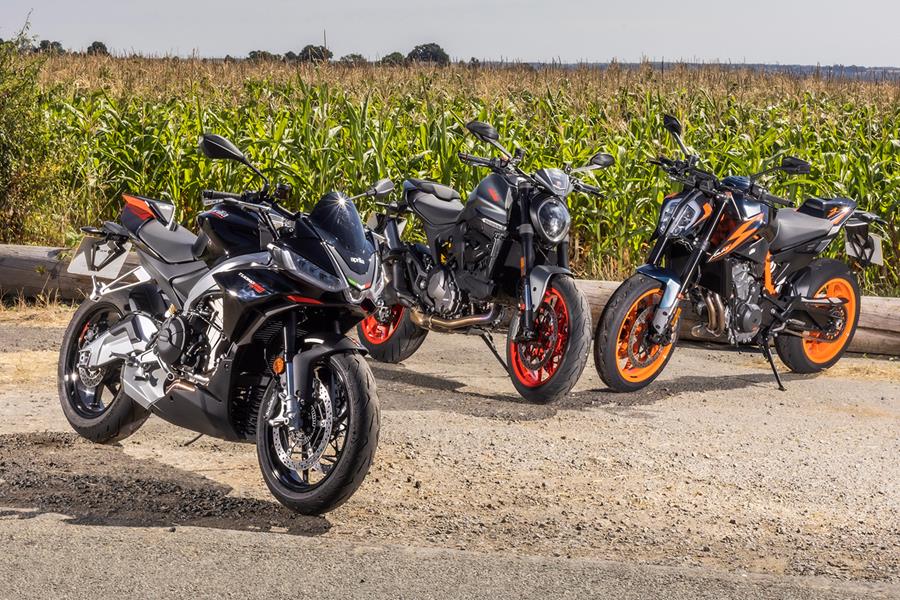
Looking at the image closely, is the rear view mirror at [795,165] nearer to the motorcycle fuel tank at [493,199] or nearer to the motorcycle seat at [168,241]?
the motorcycle fuel tank at [493,199]

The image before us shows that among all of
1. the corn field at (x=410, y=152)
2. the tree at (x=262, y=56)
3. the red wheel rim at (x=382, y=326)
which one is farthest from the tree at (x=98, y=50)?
the red wheel rim at (x=382, y=326)

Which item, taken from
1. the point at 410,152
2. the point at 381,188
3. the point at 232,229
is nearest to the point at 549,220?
the point at 381,188

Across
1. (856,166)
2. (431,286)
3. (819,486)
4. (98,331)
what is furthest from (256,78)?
(819,486)

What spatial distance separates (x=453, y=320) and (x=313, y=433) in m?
2.94

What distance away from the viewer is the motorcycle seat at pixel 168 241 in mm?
5648

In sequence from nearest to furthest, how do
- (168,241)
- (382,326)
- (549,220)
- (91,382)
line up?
(168,241), (91,382), (549,220), (382,326)

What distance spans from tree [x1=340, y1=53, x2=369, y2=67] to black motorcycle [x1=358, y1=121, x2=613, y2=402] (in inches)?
511

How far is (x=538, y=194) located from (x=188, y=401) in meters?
2.86

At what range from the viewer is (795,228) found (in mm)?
8133

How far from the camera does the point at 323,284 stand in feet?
15.5

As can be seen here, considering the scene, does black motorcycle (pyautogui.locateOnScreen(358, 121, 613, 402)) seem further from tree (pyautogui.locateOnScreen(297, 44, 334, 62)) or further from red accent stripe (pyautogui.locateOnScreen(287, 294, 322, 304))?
tree (pyautogui.locateOnScreen(297, 44, 334, 62))

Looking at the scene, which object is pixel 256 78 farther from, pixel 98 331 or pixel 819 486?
pixel 819 486

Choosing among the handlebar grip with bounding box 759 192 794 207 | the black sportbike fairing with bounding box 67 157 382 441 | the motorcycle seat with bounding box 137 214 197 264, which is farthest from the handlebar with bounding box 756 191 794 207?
the motorcycle seat with bounding box 137 214 197 264

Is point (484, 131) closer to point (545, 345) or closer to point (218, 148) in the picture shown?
point (545, 345)
